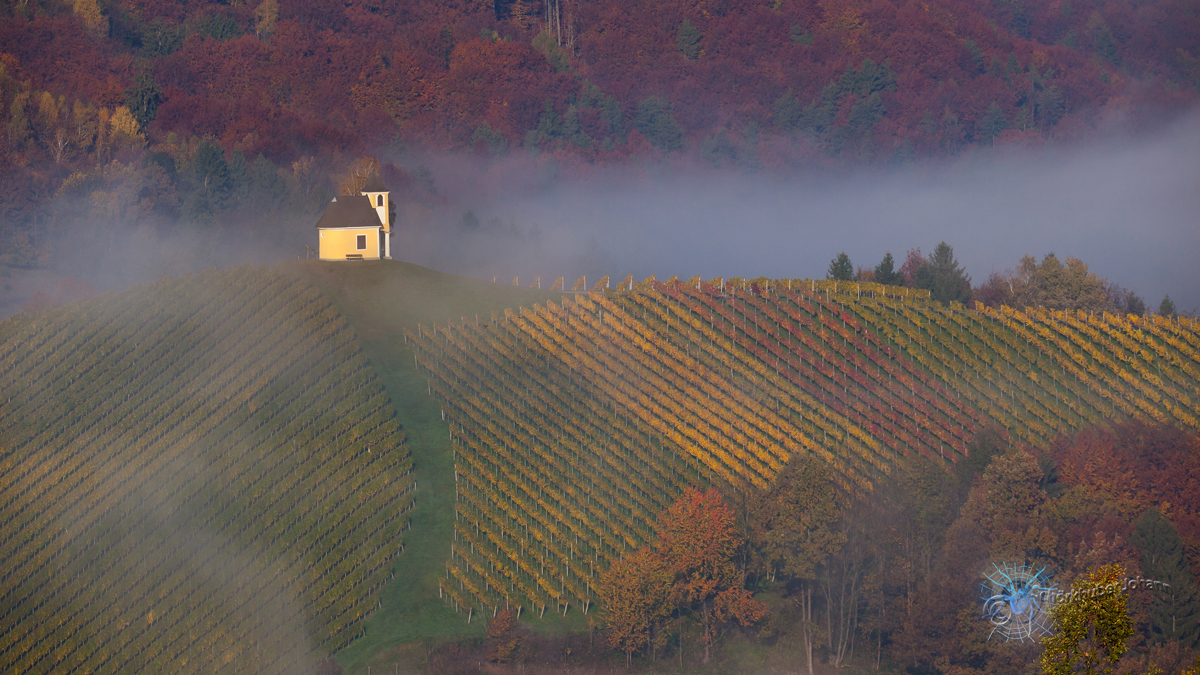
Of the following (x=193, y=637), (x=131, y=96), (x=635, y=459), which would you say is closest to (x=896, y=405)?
(x=635, y=459)

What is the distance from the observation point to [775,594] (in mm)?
71750

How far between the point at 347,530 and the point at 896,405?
99.0ft

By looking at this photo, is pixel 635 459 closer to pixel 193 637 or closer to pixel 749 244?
pixel 193 637

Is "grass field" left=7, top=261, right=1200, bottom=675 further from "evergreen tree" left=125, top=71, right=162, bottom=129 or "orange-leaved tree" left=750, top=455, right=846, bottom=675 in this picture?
"evergreen tree" left=125, top=71, right=162, bottom=129

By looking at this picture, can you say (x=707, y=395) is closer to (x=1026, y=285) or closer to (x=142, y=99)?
(x=1026, y=285)

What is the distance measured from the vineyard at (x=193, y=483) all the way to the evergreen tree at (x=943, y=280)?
1767 inches

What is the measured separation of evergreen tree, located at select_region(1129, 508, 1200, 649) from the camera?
2596 inches

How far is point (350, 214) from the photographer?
9181 cm

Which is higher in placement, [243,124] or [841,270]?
[243,124]

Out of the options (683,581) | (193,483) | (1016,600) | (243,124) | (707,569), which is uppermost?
(243,124)

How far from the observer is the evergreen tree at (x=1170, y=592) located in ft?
216

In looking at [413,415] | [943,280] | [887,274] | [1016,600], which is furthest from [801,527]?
[887,274]

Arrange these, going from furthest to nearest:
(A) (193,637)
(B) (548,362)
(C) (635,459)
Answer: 1. (B) (548,362)
2. (C) (635,459)
3. (A) (193,637)

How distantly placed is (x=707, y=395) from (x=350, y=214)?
2493cm
